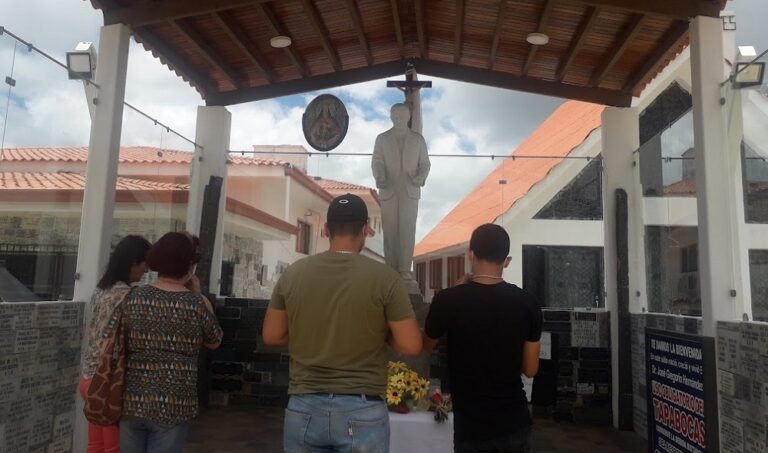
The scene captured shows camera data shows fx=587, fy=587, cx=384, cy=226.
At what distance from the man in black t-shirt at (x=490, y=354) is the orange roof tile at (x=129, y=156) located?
3.14 m

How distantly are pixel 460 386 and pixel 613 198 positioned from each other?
4859 millimetres

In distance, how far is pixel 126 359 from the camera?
219cm

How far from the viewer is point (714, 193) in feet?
13.3

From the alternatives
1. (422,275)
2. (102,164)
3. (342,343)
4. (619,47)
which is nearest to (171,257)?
(342,343)

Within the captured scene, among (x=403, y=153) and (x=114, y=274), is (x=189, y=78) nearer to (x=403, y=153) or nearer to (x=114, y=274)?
(x=403, y=153)

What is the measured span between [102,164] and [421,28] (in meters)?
3.46

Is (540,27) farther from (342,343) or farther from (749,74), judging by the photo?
(342,343)

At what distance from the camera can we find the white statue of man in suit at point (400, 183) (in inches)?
224

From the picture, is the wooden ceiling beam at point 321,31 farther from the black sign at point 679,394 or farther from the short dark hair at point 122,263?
the black sign at point 679,394

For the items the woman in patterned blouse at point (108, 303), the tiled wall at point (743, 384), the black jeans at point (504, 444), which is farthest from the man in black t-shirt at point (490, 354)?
the tiled wall at point (743, 384)

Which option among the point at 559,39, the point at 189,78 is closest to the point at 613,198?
the point at 559,39

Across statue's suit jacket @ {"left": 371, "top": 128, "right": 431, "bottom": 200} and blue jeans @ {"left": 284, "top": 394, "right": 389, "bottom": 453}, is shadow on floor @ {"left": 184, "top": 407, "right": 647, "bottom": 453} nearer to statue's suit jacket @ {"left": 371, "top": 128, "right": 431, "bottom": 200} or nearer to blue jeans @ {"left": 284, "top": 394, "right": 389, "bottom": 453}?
statue's suit jacket @ {"left": 371, "top": 128, "right": 431, "bottom": 200}

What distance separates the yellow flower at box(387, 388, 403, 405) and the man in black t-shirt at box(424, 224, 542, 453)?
64.0 inches

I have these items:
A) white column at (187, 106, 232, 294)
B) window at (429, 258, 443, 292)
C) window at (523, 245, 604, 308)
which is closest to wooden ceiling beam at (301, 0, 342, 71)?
white column at (187, 106, 232, 294)
